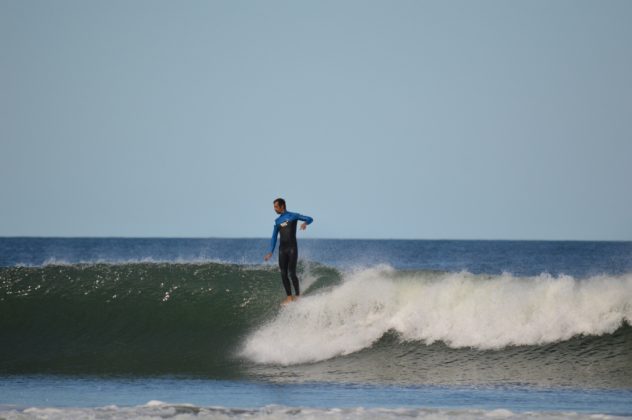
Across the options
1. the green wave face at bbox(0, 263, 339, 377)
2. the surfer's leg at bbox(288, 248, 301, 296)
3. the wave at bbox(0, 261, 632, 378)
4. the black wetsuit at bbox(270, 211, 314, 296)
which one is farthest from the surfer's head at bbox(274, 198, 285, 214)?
the green wave face at bbox(0, 263, 339, 377)

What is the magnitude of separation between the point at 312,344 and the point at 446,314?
6.93 feet

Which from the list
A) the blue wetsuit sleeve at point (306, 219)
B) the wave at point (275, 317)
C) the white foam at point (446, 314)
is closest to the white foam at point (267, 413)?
the wave at point (275, 317)

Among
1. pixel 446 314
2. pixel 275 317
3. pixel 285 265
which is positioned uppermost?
pixel 285 265

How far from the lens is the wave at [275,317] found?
1283 centimetres

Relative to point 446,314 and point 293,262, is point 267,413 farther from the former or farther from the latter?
point 293,262

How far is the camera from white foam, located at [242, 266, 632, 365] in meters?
12.7

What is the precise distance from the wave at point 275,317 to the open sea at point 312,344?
3cm

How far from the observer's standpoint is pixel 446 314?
Result: 13.5 m

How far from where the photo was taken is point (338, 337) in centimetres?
1347

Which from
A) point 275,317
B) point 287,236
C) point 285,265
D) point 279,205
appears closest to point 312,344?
point 275,317

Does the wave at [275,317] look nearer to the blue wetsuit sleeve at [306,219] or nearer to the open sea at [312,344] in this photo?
the open sea at [312,344]

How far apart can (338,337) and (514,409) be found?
4679 millimetres

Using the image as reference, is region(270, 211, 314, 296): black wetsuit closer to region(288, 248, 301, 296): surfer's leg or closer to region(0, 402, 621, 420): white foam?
region(288, 248, 301, 296): surfer's leg

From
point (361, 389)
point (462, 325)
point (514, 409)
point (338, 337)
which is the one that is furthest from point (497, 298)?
point (514, 409)
